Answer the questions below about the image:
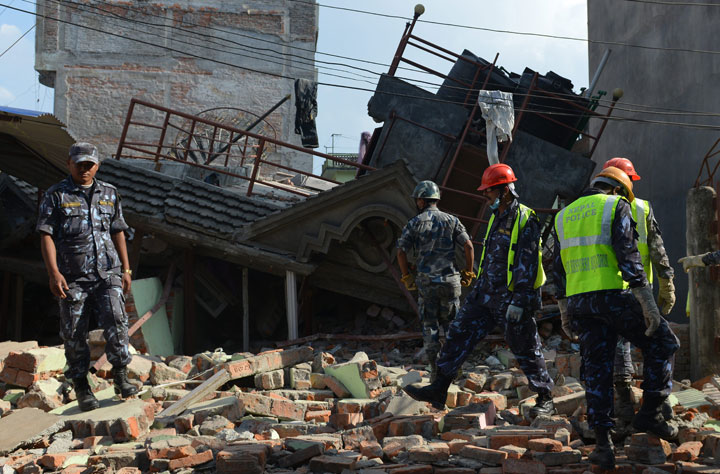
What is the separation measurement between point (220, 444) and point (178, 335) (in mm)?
5994

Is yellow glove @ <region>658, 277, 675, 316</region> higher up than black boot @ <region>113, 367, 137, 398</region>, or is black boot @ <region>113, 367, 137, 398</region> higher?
yellow glove @ <region>658, 277, 675, 316</region>

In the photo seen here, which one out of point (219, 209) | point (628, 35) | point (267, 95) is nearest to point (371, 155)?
point (219, 209)

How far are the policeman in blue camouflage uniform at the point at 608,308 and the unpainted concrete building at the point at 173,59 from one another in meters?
21.2

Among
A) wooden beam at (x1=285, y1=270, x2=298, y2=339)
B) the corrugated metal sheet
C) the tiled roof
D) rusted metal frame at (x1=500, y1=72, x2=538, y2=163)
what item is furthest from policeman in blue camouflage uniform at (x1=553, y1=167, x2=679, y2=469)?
the corrugated metal sheet

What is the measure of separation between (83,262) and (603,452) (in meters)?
4.19

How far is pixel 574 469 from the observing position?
4.30 meters

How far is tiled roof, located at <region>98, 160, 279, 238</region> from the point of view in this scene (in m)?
10.5

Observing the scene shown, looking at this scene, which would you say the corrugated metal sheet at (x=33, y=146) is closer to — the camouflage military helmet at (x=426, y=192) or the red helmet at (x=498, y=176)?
the camouflage military helmet at (x=426, y=192)

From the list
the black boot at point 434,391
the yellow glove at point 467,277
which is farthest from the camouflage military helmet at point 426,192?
the black boot at point 434,391

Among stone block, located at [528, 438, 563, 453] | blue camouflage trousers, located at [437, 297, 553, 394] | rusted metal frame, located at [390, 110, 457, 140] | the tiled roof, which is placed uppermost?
rusted metal frame, located at [390, 110, 457, 140]

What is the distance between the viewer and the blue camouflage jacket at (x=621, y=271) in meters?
4.38

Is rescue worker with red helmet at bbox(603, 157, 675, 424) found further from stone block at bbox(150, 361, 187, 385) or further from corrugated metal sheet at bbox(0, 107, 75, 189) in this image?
corrugated metal sheet at bbox(0, 107, 75, 189)

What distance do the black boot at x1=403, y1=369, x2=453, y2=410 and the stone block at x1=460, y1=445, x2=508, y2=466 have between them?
3.14 feet

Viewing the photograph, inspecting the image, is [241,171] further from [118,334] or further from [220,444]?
[220,444]
